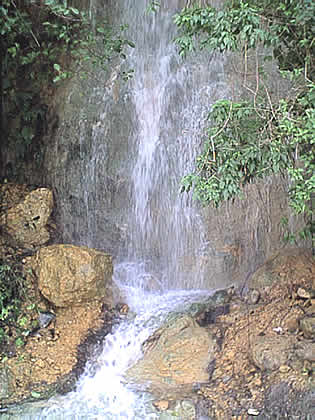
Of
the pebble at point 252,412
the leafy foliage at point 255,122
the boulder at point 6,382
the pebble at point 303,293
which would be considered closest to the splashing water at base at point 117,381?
the boulder at point 6,382

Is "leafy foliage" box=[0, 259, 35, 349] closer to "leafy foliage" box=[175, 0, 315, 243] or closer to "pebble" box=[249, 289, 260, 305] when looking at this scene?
"pebble" box=[249, 289, 260, 305]

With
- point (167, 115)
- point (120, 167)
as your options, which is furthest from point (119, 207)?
point (167, 115)

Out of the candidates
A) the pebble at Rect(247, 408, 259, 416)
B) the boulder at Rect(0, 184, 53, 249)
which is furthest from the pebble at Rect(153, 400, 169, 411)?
the boulder at Rect(0, 184, 53, 249)

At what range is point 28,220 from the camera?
652 centimetres

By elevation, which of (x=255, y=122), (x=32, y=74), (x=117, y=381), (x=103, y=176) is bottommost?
(x=117, y=381)

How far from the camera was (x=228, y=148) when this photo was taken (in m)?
3.70

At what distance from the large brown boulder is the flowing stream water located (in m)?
0.60

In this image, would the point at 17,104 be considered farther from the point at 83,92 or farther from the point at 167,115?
the point at 167,115

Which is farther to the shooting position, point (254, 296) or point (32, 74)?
point (32, 74)

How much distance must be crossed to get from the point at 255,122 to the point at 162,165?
103 inches

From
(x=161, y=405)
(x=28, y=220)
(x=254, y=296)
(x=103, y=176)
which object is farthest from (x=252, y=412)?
(x=28, y=220)

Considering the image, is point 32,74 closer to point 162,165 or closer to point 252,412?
point 162,165

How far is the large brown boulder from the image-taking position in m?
5.39

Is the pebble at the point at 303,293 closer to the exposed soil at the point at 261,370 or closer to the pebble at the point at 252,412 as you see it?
the exposed soil at the point at 261,370
